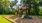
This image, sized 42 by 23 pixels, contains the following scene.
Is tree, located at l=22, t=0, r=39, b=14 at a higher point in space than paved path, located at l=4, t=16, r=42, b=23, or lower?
higher

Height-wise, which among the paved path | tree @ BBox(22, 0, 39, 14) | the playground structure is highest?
tree @ BBox(22, 0, 39, 14)

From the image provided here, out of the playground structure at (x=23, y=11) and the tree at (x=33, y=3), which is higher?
the tree at (x=33, y=3)

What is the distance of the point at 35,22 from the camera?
1451mm

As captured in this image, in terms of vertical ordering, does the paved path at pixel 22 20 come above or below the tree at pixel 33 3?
below

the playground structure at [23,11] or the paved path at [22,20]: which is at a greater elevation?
the playground structure at [23,11]

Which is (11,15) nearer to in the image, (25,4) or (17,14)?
(17,14)

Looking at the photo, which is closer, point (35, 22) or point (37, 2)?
point (35, 22)

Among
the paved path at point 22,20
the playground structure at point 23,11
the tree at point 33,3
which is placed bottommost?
the paved path at point 22,20

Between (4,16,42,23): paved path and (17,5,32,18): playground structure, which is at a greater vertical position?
(17,5,32,18): playground structure

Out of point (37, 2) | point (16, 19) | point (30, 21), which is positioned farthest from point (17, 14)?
point (37, 2)

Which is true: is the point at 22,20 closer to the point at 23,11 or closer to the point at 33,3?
the point at 23,11

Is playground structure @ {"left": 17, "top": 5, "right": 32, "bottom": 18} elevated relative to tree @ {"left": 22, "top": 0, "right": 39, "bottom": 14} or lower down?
lower down

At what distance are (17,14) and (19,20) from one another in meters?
0.08

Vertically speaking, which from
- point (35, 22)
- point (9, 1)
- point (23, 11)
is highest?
point (9, 1)
